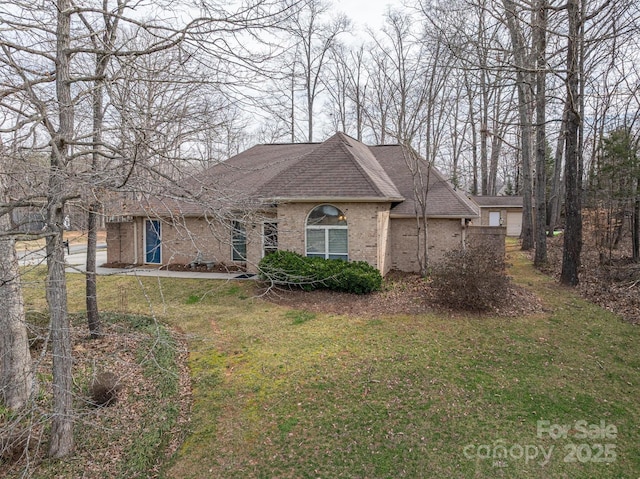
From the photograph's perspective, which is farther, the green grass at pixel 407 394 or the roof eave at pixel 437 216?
the roof eave at pixel 437 216

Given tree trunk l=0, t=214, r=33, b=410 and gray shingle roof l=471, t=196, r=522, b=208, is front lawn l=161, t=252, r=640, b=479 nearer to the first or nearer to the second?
tree trunk l=0, t=214, r=33, b=410

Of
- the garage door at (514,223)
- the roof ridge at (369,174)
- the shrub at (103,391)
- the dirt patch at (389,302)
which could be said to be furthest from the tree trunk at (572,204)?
the garage door at (514,223)

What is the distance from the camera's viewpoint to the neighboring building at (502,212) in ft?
94.3

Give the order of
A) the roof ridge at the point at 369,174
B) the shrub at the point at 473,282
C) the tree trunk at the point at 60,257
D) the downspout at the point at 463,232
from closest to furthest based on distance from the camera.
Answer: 1. the tree trunk at the point at 60,257
2. the shrub at the point at 473,282
3. the roof ridge at the point at 369,174
4. the downspout at the point at 463,232

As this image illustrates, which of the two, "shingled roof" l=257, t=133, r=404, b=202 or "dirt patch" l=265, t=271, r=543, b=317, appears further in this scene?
"shingled roof" l=257, t=133, r=404, b=202

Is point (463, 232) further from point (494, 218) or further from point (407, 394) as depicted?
point (494, 218)

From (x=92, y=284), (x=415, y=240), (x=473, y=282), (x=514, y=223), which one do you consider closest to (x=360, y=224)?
(x=415, y=240)

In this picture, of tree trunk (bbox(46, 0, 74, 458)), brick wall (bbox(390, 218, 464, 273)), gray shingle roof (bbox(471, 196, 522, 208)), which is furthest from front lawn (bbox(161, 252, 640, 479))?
gray shingle roof (bbox(471, 196, 522, 208))

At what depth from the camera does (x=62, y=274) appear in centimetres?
390

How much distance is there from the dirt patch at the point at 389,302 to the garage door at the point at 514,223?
20627 millimetres

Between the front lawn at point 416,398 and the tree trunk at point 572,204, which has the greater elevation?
the tree trunk at point 572,204

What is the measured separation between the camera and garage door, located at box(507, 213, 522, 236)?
95.0ft

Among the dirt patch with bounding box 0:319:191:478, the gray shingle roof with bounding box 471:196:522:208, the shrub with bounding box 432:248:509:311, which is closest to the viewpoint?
the dirt patch with bounding box 0:319:191:478

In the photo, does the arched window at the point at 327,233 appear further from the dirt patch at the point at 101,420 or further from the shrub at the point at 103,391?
the shrub at the point at 103,391
